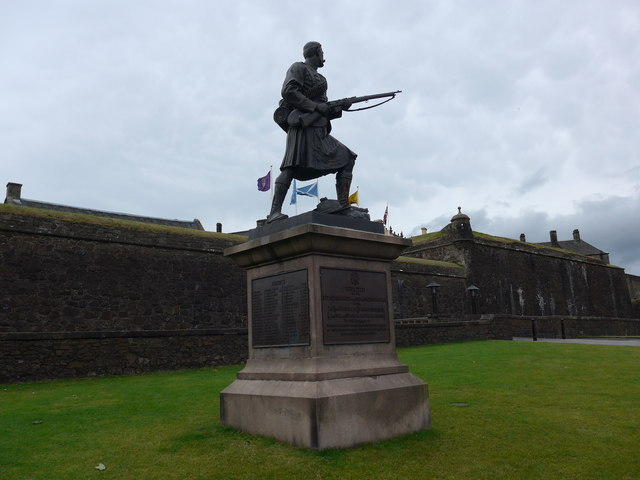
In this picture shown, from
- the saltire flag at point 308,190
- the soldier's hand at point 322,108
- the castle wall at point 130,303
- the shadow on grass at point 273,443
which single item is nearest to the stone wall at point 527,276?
the castle wall at point 130,303

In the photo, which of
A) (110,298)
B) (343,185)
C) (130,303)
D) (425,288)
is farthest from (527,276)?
(343,185)

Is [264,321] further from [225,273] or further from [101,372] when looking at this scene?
[225,273]

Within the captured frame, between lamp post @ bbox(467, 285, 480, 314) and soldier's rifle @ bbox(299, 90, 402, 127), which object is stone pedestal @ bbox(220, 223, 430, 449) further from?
lamp post @ bbox(467, 285, 480, 314)

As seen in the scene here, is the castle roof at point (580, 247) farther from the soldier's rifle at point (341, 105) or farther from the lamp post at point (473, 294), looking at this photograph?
the soldier's rifle at point (341, 105)

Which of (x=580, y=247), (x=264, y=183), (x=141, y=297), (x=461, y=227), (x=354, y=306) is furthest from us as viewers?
(x=580, y=247)

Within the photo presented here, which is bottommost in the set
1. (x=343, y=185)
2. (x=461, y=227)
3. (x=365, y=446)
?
(x=365, y=446)

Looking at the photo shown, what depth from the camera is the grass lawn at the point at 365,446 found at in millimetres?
4117

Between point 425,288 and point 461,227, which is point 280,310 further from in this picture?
point 461,227

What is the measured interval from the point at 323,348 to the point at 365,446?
104 cm

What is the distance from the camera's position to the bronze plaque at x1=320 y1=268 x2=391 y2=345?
5.27 metres

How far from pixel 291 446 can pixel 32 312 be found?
13.5 m

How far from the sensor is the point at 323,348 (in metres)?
5.10

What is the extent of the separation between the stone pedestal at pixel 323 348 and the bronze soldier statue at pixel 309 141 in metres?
0.87

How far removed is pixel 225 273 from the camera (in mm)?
20203
